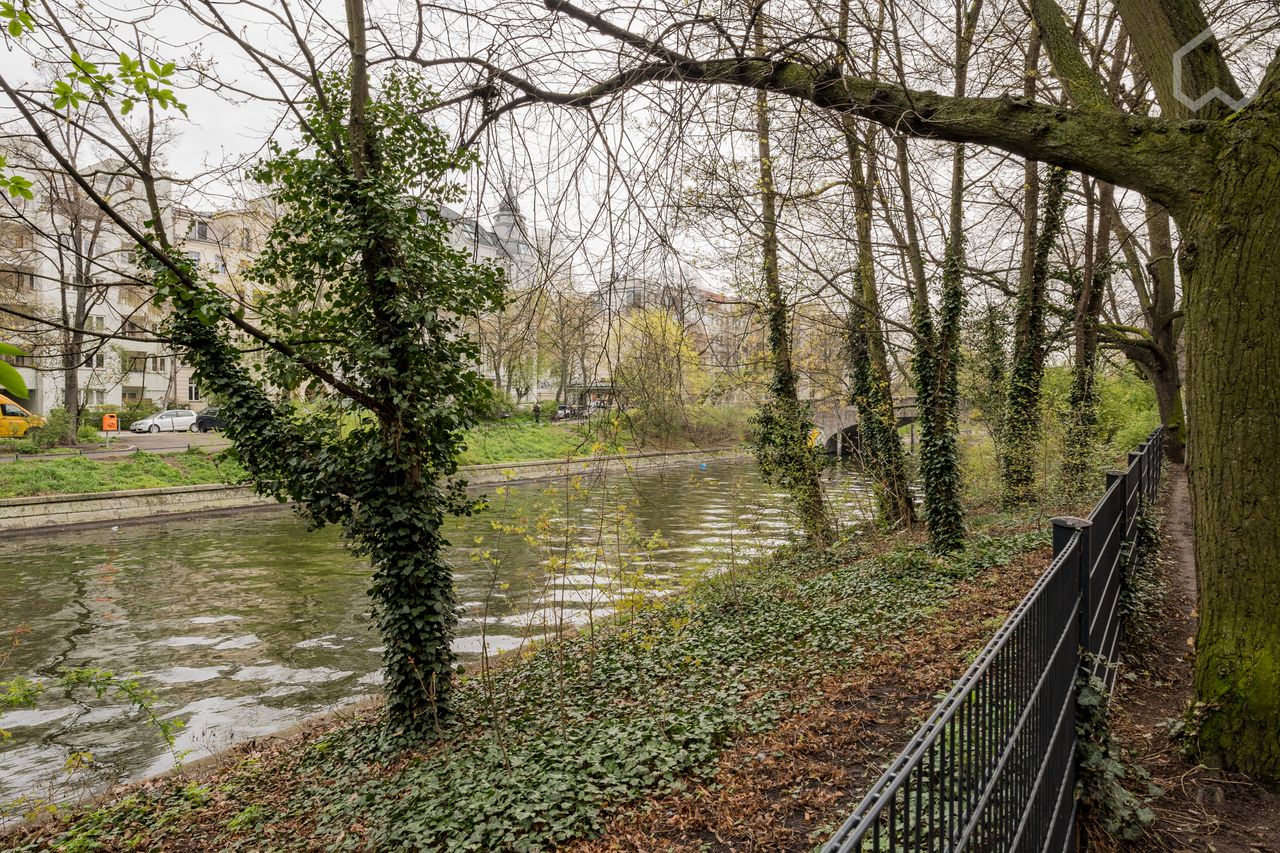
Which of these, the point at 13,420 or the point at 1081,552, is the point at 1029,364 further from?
the point at 13,420

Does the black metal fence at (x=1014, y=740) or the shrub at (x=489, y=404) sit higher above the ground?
the shrub at (x=489, y=404)

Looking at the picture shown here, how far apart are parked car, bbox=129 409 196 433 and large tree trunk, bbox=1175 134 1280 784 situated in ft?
128

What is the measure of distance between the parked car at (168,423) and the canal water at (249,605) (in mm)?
16955

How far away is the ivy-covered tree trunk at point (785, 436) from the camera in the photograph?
496 inches

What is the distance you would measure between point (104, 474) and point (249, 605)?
44.5 feet

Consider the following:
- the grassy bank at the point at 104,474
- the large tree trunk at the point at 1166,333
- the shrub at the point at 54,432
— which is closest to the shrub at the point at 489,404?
the large tree trunk at the point at 1166,333

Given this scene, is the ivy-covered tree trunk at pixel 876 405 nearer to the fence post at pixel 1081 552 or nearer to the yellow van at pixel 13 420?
the fence post at pixel 1081 552

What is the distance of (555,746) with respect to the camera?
5.60 meters

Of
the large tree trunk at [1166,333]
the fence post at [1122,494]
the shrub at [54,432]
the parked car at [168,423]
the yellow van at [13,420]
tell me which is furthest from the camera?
the parked car at [168,423]

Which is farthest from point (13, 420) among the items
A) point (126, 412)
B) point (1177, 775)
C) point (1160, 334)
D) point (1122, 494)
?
point (126, 412)

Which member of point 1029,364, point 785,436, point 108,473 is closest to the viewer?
point 785,436

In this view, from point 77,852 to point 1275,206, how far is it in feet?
28.4

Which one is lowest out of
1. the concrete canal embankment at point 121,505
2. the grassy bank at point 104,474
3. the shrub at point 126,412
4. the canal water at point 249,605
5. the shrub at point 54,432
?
the canal water at point 249,605

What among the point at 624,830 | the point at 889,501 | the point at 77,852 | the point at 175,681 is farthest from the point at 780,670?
the point at 175,681
